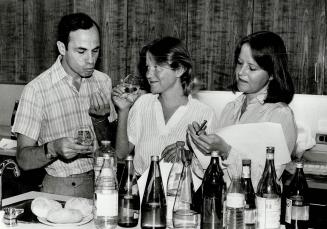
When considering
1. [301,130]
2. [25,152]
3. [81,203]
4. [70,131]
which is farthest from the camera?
[301,130]

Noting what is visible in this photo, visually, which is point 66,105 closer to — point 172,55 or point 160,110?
point 160,110

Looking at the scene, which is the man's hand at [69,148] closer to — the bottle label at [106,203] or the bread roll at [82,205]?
the bread roll at [82,205]

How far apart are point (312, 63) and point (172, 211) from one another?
1884 mm

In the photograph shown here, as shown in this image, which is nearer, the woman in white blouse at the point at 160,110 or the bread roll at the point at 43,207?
the bread roll at the point at 43,207

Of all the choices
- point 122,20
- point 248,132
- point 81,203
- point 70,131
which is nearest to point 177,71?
point 70,131

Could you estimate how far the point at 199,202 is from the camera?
1.78m

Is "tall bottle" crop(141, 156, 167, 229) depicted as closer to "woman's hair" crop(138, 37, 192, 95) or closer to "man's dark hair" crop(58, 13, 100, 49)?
"woman's hair" crop(138, 37, 192, 95)

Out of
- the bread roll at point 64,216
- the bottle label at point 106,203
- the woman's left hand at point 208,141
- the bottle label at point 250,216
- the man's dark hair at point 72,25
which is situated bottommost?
the bread roll at point 64,216

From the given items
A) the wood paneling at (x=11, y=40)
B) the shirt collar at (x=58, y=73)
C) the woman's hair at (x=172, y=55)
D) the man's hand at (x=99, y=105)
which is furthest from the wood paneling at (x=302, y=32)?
the wood paneling at (x=11, y=40)

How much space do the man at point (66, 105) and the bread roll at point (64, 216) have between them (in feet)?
2.35

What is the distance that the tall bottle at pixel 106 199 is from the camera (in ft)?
4.91

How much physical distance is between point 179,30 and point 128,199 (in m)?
A: 1.95

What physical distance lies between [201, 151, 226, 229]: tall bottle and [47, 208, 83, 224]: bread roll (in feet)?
1.39

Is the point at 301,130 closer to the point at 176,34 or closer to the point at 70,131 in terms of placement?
the point at 176,34
